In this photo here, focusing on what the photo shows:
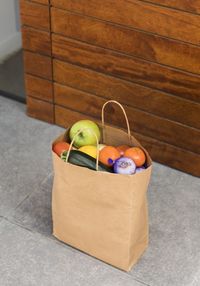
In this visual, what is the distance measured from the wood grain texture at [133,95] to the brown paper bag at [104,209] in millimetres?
408

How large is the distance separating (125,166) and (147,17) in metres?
0.64

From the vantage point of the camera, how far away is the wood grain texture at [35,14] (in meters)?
2.53

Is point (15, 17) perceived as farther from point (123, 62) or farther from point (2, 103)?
point (123, 62)

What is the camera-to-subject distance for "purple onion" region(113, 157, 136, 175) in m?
1.97

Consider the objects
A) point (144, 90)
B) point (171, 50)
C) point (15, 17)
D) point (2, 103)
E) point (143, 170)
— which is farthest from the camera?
point (2, 103)

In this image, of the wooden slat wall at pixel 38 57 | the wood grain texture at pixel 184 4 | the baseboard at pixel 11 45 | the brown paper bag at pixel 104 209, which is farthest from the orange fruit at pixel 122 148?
the baseboard at pixel 11 45

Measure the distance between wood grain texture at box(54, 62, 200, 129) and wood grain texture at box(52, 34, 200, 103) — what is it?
0.10 feet

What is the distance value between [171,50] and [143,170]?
59 cm

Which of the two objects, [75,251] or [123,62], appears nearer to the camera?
[75,251]

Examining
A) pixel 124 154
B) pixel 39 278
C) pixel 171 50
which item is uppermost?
pixel 171 50

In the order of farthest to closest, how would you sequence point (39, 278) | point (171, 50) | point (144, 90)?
point (144, 90), point (171, 50), point (39, 278)

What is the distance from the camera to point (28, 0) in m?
2.54

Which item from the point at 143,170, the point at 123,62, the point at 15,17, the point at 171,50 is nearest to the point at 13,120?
the point at 15,17

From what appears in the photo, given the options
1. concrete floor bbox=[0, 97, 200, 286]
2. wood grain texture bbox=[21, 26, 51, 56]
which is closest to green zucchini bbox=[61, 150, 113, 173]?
concrete floor bbox=[0, 97, 200, 286]
